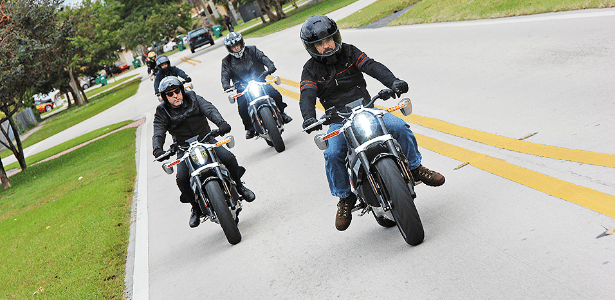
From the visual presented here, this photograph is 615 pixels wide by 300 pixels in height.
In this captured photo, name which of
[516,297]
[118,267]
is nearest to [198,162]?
[118,267]

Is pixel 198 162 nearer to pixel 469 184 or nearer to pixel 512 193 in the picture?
pixel 469 184

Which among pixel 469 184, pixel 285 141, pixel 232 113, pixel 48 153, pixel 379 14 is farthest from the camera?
pixel 379 14

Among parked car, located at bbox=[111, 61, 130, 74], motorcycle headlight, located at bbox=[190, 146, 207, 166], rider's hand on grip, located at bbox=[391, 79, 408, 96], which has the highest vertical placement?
parked car, located at bbox=[111, 61, 130, 74]

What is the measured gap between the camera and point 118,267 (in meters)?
7.85

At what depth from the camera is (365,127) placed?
5.32 metres

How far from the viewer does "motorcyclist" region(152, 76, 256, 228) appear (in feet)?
24.9

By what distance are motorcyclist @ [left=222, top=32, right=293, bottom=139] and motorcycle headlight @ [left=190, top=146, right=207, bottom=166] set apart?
13.4 ft

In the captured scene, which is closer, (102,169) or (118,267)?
(118,267)

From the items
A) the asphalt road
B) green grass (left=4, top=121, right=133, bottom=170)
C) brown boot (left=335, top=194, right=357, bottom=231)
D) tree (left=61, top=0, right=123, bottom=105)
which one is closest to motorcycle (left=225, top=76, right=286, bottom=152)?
the asphalt road

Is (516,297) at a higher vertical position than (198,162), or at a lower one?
lower

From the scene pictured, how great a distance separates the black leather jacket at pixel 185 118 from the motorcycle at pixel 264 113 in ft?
8.38

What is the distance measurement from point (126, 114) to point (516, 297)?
2581 centimetres

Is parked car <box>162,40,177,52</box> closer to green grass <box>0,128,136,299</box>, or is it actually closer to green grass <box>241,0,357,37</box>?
green grass <box>241,0,357,37</box>

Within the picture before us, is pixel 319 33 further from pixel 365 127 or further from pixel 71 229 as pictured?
pixel 71 229
